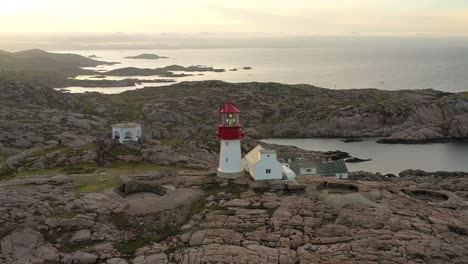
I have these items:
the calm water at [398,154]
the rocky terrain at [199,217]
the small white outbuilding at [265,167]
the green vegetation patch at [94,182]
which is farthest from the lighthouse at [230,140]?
the calm water at [398,154]

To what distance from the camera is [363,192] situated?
42219mm

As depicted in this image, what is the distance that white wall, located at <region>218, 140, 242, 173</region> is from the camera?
4475 centimetres

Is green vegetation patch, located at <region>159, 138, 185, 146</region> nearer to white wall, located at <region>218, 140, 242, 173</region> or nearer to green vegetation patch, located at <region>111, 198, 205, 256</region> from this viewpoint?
white wall, located at <region>218, 140, 242, 173</region>

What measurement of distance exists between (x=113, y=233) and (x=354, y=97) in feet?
449

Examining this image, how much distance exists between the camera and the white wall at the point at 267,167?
4366cm

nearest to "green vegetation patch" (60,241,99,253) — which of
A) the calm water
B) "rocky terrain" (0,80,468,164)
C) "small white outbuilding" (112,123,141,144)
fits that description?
"small white outbuilding" (112,123,141,144)

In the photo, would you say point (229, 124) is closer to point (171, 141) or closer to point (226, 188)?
point (226, 188)

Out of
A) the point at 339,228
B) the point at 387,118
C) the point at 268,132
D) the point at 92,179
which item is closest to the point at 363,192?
the point at 339,228

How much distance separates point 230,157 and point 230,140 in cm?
169

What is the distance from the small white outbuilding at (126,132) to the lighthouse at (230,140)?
20.9 metres

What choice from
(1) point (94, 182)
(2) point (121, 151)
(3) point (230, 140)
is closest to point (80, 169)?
(2) point (121, 151)

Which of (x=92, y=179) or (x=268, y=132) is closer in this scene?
(x=92, y=179)

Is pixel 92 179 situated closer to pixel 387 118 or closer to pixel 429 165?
pixel 429 165

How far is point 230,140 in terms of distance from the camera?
44.4 meters
